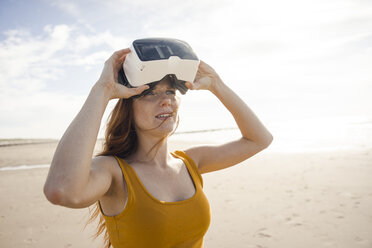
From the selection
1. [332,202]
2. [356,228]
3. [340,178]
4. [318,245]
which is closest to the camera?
[318,245]

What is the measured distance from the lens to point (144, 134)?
202 centimetres

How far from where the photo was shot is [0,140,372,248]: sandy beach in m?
4.10

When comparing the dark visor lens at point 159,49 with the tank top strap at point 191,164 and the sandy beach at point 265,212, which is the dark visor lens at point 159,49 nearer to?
the tank top strap at point 191,164

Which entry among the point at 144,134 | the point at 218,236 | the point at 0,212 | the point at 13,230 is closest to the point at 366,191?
the point at 218,236

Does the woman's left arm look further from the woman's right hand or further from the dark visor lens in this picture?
the woman's right hand

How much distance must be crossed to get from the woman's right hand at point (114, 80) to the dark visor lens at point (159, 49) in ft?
0.37

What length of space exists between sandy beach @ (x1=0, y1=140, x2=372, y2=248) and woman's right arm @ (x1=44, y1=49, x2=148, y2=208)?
3.12m

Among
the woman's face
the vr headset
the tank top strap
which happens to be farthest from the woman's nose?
the tank top strap

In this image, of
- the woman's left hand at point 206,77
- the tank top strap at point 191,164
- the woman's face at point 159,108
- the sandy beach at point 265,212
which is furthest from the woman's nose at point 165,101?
the sandy beach at point 265,212

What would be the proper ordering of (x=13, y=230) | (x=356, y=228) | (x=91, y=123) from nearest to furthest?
(x=91, y=123)
(x=356, y=228)
(x=13, y=230)

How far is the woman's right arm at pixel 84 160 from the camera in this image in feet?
4.04

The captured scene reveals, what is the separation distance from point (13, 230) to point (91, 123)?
4.68 metres

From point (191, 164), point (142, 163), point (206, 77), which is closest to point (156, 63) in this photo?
point (206, 77)

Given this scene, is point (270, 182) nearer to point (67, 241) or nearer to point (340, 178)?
point (340, 178)
